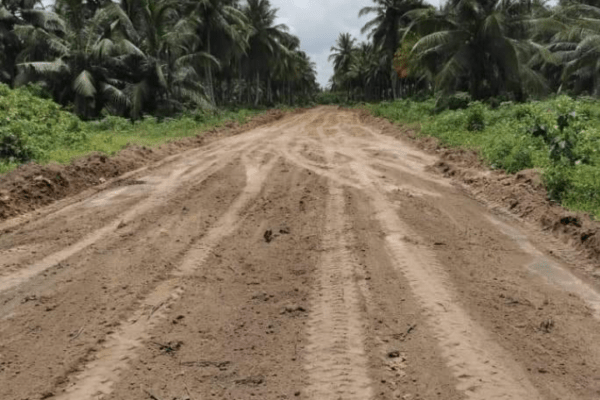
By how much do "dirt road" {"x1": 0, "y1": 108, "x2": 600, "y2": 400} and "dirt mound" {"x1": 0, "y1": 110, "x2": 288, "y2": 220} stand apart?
529 mm

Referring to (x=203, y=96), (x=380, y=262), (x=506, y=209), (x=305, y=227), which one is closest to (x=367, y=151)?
(x=506, y=209)

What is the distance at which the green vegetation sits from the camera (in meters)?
9.88

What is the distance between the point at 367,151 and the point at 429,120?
6.85m

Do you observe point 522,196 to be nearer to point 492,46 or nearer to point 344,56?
point 492,46

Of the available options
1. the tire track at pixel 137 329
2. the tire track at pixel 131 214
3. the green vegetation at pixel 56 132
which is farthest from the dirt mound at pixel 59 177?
the tire track at pixel 137 329

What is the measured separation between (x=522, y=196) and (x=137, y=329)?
582 cm

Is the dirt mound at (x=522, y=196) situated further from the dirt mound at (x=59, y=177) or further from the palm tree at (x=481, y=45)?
the palm tree at (x=481, y=45)

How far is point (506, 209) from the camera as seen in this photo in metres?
7.00

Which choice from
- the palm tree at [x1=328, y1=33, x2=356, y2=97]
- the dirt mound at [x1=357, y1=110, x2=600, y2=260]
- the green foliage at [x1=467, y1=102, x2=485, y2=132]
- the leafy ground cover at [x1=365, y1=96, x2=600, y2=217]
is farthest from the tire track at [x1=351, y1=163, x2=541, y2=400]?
the palm tree at [x1=328, y1=33, x2=356, y2=97]

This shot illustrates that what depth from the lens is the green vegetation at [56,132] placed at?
988 centimetres

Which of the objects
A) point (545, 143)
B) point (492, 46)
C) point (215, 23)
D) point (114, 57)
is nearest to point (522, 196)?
point (545, 143)

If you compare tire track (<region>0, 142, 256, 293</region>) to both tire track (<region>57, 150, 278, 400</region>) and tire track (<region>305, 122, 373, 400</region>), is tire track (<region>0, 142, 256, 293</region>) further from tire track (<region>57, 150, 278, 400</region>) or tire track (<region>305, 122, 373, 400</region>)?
tire track (<region>305, 122, 373, 400</region>)

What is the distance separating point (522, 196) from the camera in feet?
23.5

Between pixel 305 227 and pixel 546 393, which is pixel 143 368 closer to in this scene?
pixel 546 393
